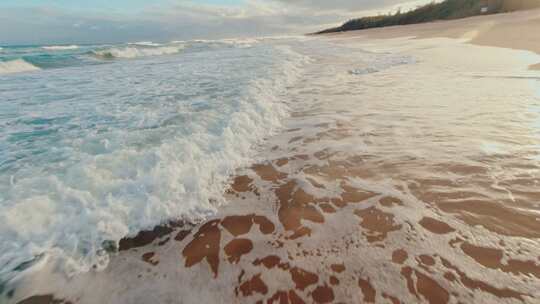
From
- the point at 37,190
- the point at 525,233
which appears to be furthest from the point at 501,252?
the point at 37,190

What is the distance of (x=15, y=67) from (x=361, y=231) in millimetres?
21144

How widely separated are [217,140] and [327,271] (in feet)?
7.56

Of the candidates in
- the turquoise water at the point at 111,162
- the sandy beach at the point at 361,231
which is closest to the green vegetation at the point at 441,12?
the sandy beach at the point at 361,231

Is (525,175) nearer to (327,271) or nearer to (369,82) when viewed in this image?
(327,271)

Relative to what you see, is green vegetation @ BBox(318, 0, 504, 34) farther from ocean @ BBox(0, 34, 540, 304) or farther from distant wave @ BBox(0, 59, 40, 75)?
distant wave @ BBox(0, 59, 40, 75)

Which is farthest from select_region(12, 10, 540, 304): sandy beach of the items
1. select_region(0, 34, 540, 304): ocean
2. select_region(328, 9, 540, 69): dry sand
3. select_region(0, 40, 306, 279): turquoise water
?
select_region(328, 9, 540, 69): dry sand

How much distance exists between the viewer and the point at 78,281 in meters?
1.65

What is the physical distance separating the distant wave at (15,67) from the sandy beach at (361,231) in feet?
61.3

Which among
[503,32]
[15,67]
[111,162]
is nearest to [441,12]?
[503,32]

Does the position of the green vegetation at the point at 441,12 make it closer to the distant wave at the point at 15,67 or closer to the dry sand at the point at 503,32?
the dry sand at the point at 503,32

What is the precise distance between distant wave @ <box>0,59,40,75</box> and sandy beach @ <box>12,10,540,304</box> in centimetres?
1868

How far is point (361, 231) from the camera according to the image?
1.95 meters

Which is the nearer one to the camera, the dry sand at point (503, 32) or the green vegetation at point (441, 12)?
the dry sand at point (503, 32)

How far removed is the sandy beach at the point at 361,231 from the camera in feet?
5.07
